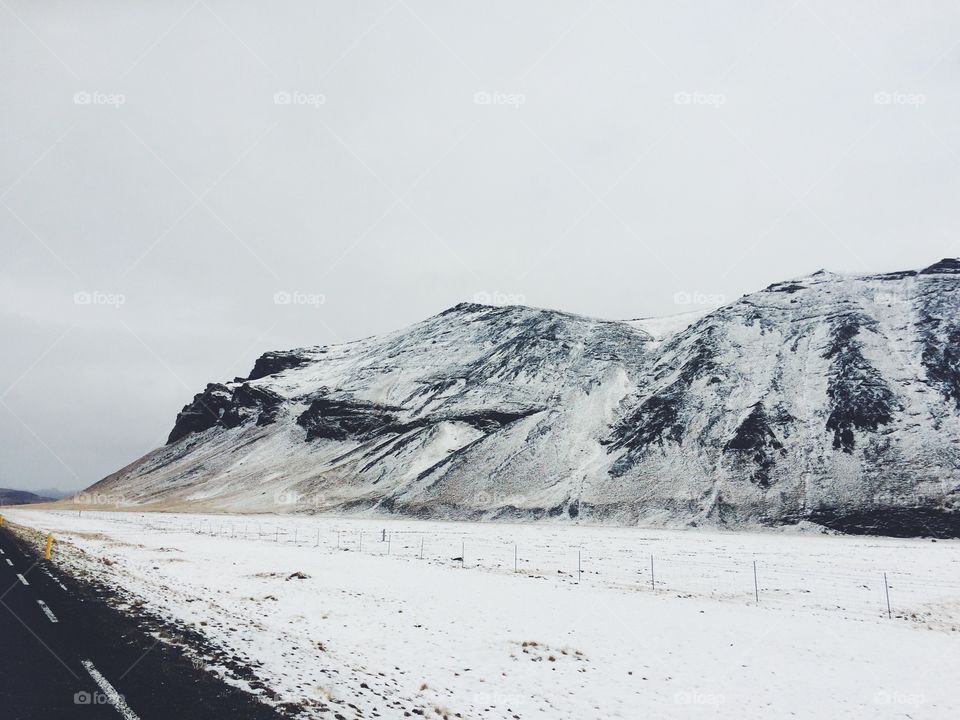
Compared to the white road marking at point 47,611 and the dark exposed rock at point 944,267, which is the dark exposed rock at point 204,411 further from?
the dark exposed rock at point 944,267

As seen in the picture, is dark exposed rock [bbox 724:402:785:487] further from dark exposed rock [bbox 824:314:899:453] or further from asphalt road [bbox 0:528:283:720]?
asphalt road [bbox 0:528:283:720]

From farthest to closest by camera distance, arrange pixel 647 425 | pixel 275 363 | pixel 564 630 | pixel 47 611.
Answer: pixel 275 363 → pixel 647 425 → pixel 564 630 → pixel 47 611

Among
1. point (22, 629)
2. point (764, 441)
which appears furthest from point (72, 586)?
point (764, 441)

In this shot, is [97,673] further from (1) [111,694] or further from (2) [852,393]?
(2) [852,393]

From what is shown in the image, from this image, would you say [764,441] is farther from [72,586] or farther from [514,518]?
[72,586]

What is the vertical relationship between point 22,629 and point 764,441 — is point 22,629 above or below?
below

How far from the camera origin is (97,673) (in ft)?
35.6

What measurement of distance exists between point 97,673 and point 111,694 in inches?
53.5

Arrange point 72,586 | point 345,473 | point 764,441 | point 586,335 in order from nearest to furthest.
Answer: point 72,586 → point 764,441 → point 345,473 → point 586,335

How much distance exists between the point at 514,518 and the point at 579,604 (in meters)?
55.5

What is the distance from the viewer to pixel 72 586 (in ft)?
66.5

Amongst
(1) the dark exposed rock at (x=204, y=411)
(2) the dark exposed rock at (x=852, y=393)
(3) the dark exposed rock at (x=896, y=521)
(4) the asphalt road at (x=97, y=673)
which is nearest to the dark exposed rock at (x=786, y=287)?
(2) the dark exposed rock at (x=852, y=393)

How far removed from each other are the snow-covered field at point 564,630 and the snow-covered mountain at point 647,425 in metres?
33.9

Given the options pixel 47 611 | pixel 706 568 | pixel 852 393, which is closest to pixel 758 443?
pixel 852 393
